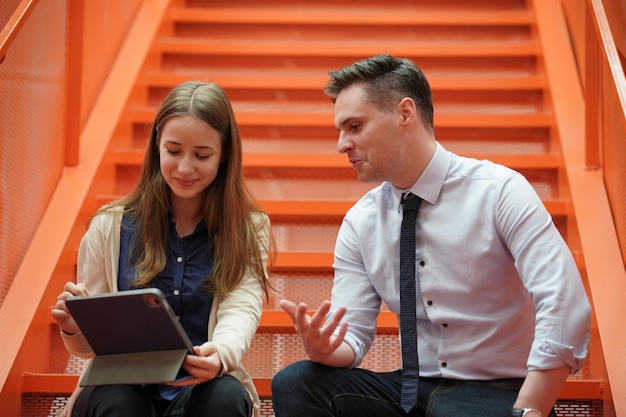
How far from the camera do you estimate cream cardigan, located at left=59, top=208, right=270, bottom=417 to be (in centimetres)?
206

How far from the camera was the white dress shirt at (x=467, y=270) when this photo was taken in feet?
6.25

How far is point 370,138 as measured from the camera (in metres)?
2.11

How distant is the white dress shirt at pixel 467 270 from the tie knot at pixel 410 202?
0.02 meters

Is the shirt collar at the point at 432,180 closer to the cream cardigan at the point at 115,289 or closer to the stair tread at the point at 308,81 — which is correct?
the cream cardigan at the point at 115,289

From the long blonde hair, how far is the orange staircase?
40cm

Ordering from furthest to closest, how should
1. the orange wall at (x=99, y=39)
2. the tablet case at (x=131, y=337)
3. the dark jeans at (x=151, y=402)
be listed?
the orange wall at (x=99, y=39) < the dark jeans at (x=151, y=402) < the tablet case at (x=131, y=337)

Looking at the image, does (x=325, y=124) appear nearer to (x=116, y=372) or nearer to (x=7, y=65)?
(x=7, y=65)

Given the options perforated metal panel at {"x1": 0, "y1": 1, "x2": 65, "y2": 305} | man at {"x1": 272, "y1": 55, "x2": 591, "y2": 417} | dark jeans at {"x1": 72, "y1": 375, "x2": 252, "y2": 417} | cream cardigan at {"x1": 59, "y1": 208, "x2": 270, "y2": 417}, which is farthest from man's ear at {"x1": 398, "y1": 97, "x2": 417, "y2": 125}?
perforated metal panel at {"x1": 0, "y1": 1, "x2": 65, "y2": 305}

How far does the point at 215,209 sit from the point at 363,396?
2.04ft

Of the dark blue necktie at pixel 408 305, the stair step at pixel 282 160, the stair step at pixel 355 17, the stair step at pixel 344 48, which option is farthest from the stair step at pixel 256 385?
the stair step at pixel 355 17

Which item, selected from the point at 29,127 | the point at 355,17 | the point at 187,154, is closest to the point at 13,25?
the point at 29,127

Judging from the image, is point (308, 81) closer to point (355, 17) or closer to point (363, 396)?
point (355, 17)

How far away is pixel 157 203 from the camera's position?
2248mm

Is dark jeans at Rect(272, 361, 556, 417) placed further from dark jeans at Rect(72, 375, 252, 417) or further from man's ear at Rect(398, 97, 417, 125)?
man's ear at Rect(398, 97, 417, 125)
